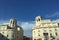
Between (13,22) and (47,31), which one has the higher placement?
(13,22)

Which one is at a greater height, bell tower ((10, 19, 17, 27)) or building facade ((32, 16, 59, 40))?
bell tower ((10, 19, 17, 27))

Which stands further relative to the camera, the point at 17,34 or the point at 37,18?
the point at 17,34

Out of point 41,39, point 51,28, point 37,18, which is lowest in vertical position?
point 41,39

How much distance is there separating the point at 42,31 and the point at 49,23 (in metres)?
7.54

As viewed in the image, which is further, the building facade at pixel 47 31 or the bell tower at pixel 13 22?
the bell tower at pixel 13 22

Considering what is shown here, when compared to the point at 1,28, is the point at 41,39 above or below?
below

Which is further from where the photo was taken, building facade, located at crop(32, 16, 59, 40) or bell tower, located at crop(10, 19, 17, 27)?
bell tower, located at crop(10, 19, 17, 27)

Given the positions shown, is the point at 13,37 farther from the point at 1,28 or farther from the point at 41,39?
the point at 41,39

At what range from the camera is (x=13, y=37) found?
10431 centimetres

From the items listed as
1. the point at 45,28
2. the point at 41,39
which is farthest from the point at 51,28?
the point at 41,39

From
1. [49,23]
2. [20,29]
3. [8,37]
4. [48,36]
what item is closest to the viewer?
[48,36]

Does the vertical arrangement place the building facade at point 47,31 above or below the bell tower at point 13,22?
below

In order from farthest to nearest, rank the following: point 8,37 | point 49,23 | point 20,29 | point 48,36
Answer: point 20,29
point 8,37
point 49,23
point 48,36

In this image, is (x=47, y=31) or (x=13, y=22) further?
(x=13, y=22)
